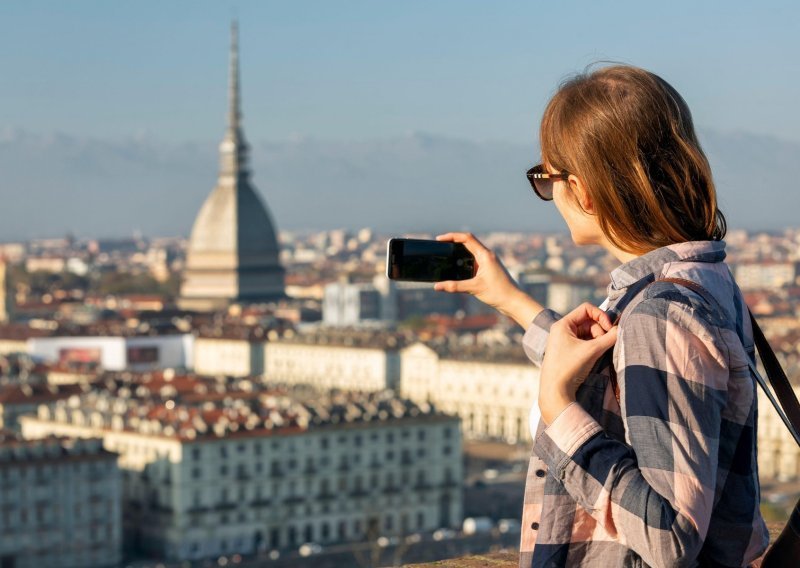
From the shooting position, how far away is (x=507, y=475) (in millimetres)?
42188

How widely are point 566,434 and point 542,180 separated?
0.36 m

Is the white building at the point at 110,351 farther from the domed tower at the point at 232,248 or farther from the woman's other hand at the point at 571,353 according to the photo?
the woman's other hand at the point at 571,353

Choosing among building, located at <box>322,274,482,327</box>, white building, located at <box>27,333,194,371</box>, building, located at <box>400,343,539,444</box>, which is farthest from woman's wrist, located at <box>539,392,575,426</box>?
building, located at <box>322,274,482,327</box>

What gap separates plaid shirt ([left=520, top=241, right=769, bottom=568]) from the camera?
2117mm

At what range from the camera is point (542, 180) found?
7.80ft

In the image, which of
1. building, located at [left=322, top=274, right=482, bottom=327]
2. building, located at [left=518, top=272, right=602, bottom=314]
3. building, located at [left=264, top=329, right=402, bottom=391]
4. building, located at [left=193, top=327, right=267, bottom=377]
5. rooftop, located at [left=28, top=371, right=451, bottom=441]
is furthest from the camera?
A: building, located at [left=518, top=272, right=602, bottom=314]

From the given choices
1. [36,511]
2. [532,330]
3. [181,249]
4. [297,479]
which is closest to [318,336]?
[297,479]

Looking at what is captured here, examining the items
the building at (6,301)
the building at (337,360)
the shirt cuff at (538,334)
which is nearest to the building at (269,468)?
the building at (337,360)

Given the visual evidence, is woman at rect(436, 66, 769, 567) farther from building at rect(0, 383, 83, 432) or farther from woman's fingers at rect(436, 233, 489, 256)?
building at rect(0, 383, 83, 432)

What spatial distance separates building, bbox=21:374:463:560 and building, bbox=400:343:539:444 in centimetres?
1120

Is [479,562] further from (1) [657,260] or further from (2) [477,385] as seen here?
(2) [477,385]

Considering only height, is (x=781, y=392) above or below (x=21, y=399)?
above

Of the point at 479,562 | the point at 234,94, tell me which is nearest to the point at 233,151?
the point at 234,94

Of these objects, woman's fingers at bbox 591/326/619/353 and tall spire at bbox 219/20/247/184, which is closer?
woman's fingers at bbox 591/326/619/353
